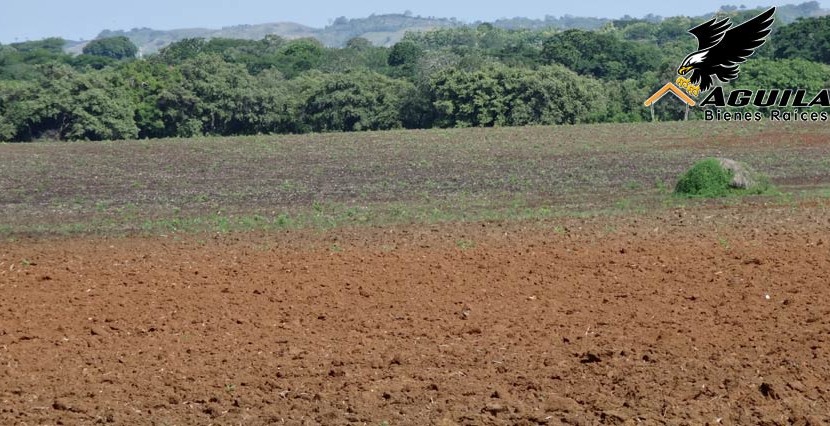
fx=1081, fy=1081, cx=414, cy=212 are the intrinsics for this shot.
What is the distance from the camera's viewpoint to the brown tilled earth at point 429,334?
9.01m

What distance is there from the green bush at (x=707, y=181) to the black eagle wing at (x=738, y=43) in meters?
8.84

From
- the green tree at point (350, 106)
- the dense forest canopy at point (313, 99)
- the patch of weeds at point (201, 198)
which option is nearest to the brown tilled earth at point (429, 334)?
the patch of weeds at point (201, 198)

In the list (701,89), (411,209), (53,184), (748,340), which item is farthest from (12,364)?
(701,89)

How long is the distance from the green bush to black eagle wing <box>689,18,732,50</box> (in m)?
8.82

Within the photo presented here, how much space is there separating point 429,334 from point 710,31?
962 inches

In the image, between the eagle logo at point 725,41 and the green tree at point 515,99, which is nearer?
the eagle logo at point 725,41

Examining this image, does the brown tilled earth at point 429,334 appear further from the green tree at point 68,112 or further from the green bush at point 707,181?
the green tree at point 68,112

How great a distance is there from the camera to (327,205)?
2359cm

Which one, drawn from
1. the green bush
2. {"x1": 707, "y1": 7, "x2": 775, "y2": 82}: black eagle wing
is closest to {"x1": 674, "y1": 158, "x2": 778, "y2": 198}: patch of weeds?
the green bush

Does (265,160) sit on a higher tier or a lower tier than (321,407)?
lower

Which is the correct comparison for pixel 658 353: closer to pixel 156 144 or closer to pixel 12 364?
pixel 12 364

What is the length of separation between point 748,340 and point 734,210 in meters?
10.1

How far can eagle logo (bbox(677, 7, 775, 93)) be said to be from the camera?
31.5 metres

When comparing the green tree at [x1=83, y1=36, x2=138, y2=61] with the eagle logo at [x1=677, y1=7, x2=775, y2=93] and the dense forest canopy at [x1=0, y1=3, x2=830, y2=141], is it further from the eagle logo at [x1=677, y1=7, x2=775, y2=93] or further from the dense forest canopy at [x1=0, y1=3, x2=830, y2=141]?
the eagle logo at [x1=677, y1=7, x2=775, y2=93]
